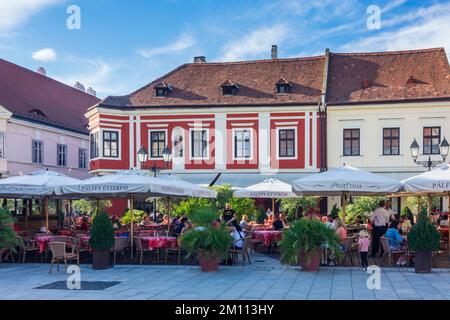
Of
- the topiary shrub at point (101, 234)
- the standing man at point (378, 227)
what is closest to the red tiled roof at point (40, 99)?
the topiary shrub at point (101, 234)

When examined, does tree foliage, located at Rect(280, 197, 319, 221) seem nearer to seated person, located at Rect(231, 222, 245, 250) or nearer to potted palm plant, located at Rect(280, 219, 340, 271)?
seated person, located at Rect(231, 222, 245, 250)

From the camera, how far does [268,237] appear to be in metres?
17.2

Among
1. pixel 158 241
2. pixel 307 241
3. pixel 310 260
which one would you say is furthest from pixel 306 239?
pixel 158 241

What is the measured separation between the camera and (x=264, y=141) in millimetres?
31375

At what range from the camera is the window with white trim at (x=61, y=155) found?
38.1m

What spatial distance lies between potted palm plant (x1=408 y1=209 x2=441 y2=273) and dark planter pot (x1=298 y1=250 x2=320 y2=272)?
83.9 inches

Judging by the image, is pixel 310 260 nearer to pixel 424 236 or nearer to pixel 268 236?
pixel 424 236

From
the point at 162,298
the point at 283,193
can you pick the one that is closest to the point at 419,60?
the point at 283,193

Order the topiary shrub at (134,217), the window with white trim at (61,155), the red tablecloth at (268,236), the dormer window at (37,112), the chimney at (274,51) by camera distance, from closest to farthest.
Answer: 1. the red tablecloth at (268,236)
2. the topiary shrub at (134,217)
3. the dormer window at (37,112)
4. the window with white trim at (61,155)
5. the chimney at (274,51)

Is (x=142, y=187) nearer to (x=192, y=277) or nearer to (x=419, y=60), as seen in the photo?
(x=192, y=277)

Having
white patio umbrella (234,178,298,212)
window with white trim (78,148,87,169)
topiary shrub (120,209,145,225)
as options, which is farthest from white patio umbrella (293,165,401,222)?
window with white trim (78,148,87,169)

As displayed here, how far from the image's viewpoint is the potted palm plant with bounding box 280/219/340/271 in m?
12.7

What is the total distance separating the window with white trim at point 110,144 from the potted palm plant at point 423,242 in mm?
22310

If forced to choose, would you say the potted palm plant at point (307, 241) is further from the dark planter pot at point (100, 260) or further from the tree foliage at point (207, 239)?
the dark planter pot at point (100, 260)
